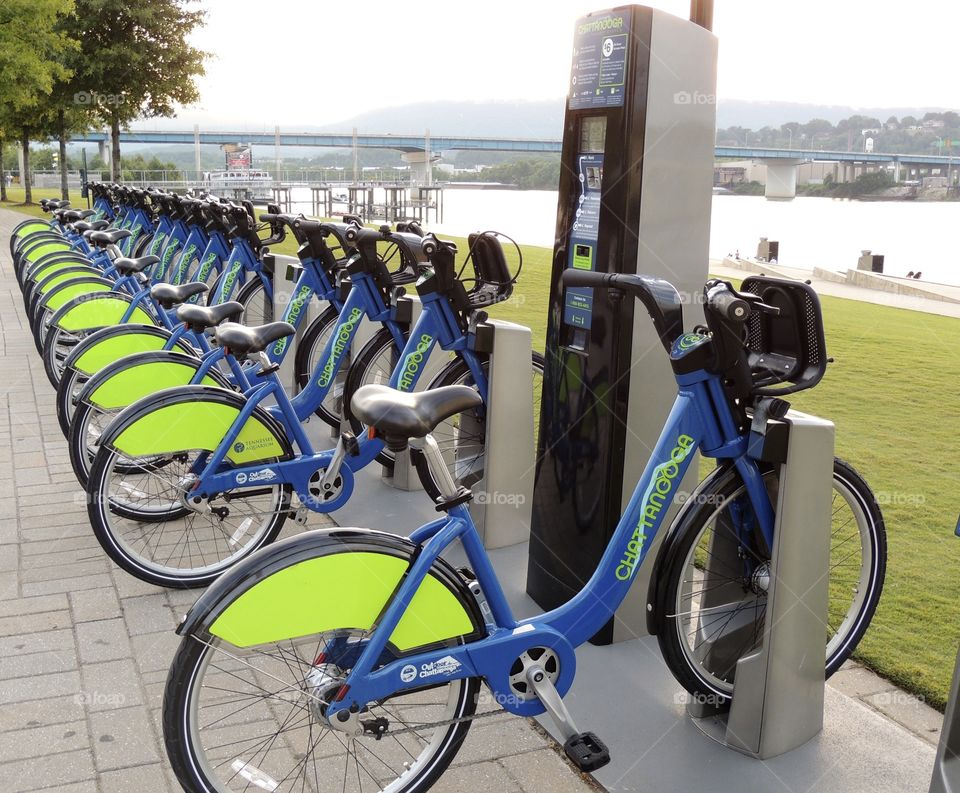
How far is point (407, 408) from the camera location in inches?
77.8

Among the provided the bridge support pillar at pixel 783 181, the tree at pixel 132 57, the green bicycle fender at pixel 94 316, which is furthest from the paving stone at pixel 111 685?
the bridge support pillar at pixel 783 181

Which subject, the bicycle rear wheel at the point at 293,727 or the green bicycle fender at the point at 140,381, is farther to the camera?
the green bicycle fender at the point at 140,381

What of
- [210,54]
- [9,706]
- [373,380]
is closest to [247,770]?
[9,706]

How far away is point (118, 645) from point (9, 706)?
1.35 feet

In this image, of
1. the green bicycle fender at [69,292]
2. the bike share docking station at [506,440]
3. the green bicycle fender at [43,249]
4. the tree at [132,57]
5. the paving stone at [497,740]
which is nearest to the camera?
the paving stone at [497,740]

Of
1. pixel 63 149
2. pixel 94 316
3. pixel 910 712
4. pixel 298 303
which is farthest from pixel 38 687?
pixel 63 149

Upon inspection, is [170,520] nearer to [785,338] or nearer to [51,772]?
[51,772]

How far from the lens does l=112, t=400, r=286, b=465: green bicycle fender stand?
11.3 ft

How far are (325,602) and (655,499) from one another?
2.64 ft

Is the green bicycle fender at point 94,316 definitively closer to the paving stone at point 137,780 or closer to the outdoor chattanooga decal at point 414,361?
the outdoor chattanooga decal at point 414,361

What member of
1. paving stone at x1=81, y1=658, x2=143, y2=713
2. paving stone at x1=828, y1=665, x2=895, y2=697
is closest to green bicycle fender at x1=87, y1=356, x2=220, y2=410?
paving stone at x1=81, y1=658, x2=143, y2=713

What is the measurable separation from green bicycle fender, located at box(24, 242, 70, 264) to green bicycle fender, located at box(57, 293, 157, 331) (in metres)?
3.13

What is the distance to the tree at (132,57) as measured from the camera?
75.1 feet

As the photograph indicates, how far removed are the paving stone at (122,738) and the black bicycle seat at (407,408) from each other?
1141 millimetres
